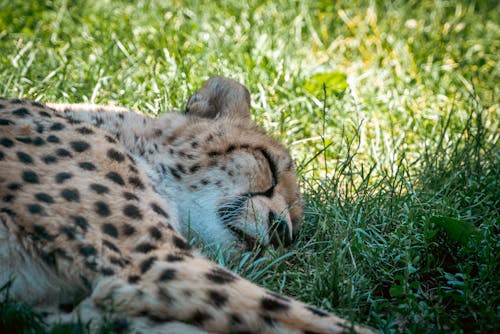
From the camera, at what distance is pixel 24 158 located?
2182mm

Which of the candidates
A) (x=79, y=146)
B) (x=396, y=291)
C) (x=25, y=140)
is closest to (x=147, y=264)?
(x=79, y=146)

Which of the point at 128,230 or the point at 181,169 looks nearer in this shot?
the point at 128,230

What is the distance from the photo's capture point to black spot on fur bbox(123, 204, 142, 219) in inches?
83.1

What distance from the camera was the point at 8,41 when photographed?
441cm

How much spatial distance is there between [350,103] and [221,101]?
140 cm

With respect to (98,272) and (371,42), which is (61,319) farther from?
(371,42)

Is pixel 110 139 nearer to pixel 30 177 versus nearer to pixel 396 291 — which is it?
pixel 30 177

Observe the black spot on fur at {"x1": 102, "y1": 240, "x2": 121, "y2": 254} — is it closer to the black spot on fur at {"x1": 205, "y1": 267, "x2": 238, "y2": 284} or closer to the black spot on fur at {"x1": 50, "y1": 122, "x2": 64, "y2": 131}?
the black spot on fur at {"x1": 205, "y1": 267, "x2": 238, "y2": 284}

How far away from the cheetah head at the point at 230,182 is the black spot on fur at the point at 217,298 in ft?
1.77

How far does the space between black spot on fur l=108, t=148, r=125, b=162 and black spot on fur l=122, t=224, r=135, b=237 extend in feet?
0.99

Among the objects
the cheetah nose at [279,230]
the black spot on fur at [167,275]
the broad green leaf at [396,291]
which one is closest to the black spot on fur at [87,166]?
the black spot on fur at [167,275]

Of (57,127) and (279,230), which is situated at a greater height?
(57,127)

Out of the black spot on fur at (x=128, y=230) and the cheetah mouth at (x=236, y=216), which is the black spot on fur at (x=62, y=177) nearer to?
the black spot on fur at (x=128, y=230)

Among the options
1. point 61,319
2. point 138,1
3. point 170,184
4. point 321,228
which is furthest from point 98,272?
point 138,1
